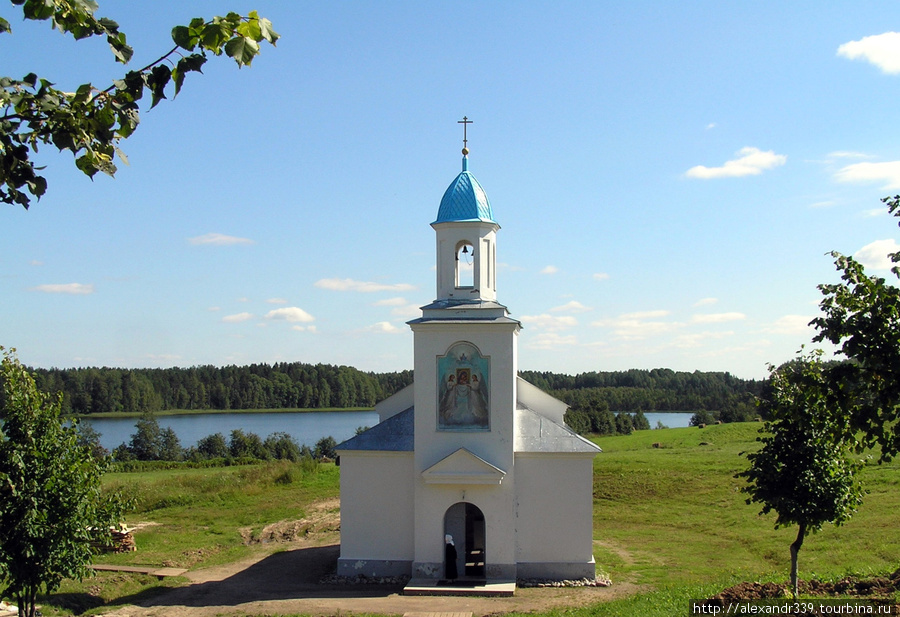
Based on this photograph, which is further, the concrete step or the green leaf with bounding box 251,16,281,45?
the concrete step

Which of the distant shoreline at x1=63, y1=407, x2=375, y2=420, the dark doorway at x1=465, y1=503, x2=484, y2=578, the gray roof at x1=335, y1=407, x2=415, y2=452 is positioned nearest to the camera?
the gray roof at x1=335, y1=407, x2=415, y2=452

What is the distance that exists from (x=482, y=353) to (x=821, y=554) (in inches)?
430

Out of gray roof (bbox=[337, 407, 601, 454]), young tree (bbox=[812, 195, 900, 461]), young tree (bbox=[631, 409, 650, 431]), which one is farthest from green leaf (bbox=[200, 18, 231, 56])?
young tree (bbox=[631, 409, 650, 431])

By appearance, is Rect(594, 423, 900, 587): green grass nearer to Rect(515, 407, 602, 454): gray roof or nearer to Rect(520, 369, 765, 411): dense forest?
Rect(515, 407, 602, 454): gray roof

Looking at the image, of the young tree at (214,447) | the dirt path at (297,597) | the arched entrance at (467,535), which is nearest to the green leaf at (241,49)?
the dirt path at (297,597)

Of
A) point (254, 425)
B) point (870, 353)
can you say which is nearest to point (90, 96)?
point (870, 353)

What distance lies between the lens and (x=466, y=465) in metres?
20.2

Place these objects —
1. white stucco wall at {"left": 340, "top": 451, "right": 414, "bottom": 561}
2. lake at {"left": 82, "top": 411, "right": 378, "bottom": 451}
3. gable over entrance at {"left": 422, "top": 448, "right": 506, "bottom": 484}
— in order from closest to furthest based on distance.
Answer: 1. gable over entrance at {"left": 422, "top": 448, "right": 506, "bottom": 484}
2. white stucco wall at {"left": 340, "top": 451, "right": 414, "bottom": 561}
3. lake at {"left": 82, "top": 411, "right": 378, "bottom": 451}

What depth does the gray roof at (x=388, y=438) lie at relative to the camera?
70.1ft

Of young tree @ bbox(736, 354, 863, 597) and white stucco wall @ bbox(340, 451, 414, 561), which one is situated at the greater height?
young tree @ bbox(736, 354, 863, 597)

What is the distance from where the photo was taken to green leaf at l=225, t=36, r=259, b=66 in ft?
Answer: 14.6

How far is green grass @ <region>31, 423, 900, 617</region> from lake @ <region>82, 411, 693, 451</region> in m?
35.9

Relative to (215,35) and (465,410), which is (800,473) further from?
(215,35)

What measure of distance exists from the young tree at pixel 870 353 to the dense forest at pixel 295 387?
87.9 meters
